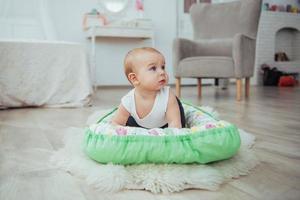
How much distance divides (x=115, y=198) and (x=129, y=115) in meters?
0.48

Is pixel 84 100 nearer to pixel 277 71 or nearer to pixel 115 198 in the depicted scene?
pixel 115 198

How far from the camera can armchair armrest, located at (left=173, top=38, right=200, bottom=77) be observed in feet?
9.65

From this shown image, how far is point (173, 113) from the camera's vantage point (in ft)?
3.52

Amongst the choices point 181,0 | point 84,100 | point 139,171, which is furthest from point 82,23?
point 139,171

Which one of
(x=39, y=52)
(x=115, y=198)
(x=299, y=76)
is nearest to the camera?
(x=115, y=198)

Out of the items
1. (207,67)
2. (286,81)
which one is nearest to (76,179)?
(207,67)

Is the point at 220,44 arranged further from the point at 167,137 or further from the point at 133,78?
the point at 167,137

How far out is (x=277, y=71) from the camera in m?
5.04

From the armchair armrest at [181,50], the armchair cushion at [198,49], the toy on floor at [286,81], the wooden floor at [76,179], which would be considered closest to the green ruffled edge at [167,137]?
the wooden floor at [76,179]

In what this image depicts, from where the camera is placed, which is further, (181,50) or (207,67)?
(181,50)

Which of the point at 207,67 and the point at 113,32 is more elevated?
the point at 113,32

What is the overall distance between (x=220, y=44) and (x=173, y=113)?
2.15 metres

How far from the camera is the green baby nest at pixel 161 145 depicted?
0.84 m

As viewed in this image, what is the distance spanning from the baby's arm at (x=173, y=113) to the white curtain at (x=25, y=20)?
221 cm
